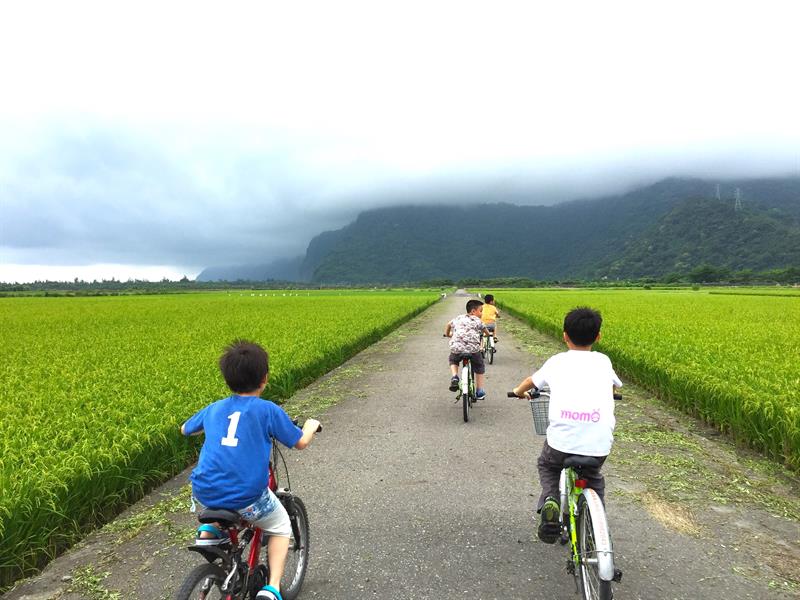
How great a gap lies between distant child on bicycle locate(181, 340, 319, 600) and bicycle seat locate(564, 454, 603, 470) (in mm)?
1745

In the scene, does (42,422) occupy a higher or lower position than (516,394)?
lower

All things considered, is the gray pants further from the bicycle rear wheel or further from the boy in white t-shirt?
the bicycle rear wheel

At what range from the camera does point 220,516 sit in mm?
2303

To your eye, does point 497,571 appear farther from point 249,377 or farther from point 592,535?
point 249,377

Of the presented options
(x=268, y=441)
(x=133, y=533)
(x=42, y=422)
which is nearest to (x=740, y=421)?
(x=268, y=441)

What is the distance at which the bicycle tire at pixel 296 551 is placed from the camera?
3.13 m

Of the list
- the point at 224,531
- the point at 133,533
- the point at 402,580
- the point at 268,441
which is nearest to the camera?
the point at 224,531

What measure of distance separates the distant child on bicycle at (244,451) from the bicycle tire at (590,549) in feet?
6.02

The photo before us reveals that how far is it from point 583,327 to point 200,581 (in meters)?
2.75

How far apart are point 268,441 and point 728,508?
14.7 feet

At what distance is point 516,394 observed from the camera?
12.2 feet

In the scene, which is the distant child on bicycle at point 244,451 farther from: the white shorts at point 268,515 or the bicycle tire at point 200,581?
the bicycle tire at point 200,581

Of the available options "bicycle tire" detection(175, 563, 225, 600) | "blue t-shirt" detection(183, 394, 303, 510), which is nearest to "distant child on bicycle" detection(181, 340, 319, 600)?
"blue t-shirt" detection(183, 394, 303, 510)

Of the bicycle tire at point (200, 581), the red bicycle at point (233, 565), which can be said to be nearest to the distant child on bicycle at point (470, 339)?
the red bicycle at point (233, 565)
